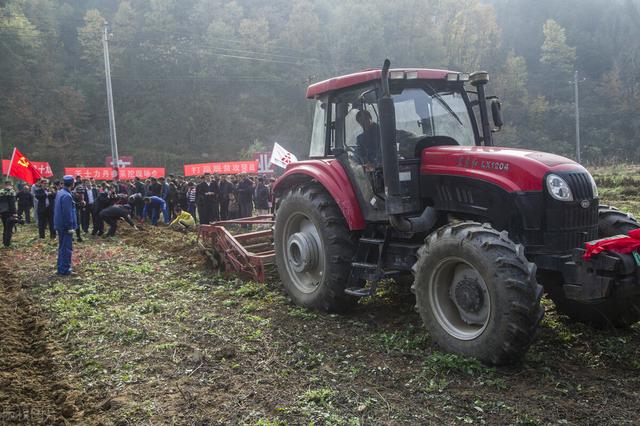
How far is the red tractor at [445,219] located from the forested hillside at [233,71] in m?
43.4

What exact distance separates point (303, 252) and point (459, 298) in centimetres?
213

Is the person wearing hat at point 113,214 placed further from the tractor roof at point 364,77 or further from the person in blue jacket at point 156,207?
the tractor roof at point 364,77

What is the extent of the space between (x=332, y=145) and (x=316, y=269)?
145 cm

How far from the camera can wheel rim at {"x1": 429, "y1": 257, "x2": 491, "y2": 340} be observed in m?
4.07

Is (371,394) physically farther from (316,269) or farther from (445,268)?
(316,269)

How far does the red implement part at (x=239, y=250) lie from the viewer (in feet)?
23.6

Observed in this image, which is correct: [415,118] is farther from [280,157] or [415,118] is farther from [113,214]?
[280,157]

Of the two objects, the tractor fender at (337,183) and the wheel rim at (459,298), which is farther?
the tractor fender at (337,183)

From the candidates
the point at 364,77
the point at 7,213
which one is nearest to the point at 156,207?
the point at 7,213

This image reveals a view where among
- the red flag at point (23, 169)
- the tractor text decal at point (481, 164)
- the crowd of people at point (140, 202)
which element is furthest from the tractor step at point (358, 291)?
the red flag at point (23, 169)

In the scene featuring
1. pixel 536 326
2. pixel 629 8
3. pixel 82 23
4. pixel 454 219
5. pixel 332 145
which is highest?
pixel 629 8

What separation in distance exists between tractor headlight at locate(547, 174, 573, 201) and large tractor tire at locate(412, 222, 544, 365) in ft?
1.88

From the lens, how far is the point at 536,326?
3.72 m

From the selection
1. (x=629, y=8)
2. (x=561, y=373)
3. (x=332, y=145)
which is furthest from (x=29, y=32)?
(x=629, y=8)
